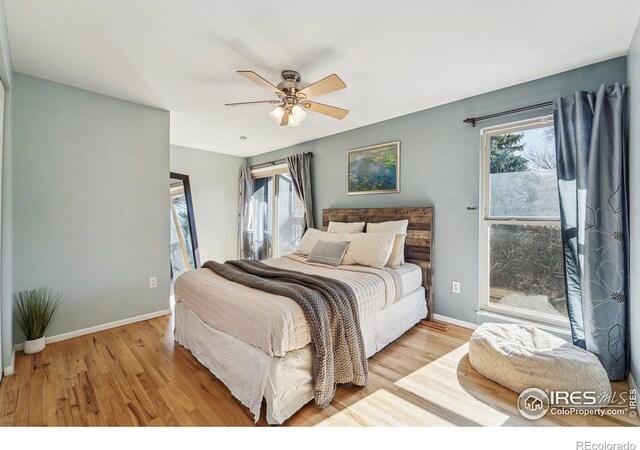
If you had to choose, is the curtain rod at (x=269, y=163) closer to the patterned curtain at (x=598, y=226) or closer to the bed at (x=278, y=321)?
the bed at (x=278, y=321)

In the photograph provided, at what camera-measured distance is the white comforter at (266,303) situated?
5.49 feet

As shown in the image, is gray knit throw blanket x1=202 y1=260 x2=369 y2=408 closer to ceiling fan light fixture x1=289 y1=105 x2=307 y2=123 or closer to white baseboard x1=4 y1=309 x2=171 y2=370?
ceiling fan light fixture x1=289 y1=105 x2=307 y2=123

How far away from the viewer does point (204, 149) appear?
527cm

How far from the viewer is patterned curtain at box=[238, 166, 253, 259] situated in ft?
18.9

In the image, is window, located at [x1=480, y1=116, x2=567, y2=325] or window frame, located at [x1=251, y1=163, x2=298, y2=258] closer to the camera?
window, located at [x1=480, y1=116, x2=567, y2=325]

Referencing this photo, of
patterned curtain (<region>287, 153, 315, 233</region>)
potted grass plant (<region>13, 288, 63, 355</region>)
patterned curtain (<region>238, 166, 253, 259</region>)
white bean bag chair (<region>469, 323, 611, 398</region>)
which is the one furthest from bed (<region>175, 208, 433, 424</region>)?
patterned curtain (<region>238, 166, 253, 259</region>)

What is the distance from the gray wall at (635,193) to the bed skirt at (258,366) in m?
1.66

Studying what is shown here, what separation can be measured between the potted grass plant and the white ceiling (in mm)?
2009

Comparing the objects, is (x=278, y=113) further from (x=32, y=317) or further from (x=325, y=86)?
(x=32, y=317)

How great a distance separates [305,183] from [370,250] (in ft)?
6.47

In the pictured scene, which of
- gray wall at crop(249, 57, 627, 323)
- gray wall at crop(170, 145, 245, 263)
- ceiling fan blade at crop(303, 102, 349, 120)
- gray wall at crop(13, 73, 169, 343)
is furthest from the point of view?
gray wall at crop(170, 145, 245, 263)

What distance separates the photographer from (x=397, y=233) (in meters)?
3.18

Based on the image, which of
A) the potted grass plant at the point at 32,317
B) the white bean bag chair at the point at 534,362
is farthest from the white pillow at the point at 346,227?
the potted grass plant at the point at 32,317
